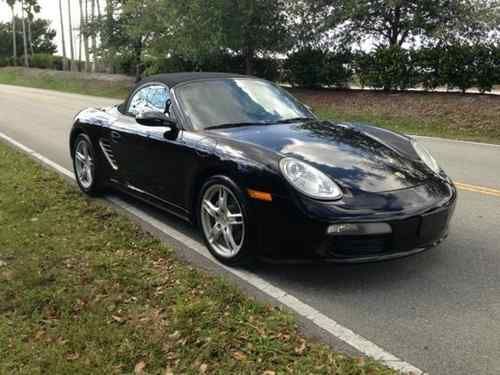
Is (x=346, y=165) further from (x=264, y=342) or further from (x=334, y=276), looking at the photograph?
(x=264, y=342)

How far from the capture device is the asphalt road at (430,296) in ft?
10.1

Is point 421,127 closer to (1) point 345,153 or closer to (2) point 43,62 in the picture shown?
(1) point 345,153

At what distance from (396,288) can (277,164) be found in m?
1.23

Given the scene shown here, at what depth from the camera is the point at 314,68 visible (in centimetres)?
2078

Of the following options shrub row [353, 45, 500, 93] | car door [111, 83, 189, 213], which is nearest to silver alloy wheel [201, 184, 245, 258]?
car door [111, 83, 189, 213]

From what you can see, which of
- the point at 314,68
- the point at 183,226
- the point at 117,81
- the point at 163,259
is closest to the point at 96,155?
the point at 183,226

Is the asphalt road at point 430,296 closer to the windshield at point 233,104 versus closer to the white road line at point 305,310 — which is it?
the white road line at point 305,310

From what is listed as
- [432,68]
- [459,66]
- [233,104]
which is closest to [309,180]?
[233,104]

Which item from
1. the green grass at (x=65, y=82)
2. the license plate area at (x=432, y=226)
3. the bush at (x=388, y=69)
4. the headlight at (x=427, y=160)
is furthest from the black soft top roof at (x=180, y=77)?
the green grass at (x=65, y=82)

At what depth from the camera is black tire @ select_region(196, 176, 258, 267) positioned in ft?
12.9

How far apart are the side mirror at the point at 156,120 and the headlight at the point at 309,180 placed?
1263 millimetres

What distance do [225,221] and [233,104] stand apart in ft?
4.13

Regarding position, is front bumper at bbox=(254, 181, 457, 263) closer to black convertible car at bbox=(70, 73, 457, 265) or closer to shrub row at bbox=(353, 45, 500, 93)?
black convertible car at bbox=(70, 73, 457, 265)

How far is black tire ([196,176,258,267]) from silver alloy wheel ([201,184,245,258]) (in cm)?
2
